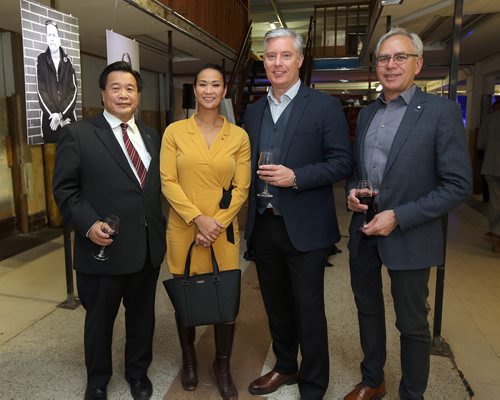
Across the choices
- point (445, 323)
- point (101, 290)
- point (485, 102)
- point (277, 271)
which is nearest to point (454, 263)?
point (445, 323)

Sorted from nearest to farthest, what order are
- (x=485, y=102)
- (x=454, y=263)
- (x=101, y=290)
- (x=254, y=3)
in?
1. (x=101, y=290)
2. (x=454, y=263)
3. (x=485, y=102)
4. (x=254, y=3)

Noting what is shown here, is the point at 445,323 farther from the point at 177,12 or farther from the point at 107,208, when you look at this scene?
the point at 177,12

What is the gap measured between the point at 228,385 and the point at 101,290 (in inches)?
33.6

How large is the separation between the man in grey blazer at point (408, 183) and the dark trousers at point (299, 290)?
26 cm

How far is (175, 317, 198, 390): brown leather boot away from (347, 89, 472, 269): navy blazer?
1143 mm

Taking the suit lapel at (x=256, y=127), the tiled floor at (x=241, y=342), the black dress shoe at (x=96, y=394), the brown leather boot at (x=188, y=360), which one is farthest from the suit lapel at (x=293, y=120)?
the black dress shoe at (x=96, y=394)

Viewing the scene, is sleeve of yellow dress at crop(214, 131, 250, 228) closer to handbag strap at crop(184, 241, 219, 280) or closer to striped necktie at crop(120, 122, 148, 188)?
handbag strap at crop(184, 241, 219, 280)

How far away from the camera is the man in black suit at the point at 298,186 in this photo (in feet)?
6.64

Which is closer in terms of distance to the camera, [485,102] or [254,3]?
[485,102]

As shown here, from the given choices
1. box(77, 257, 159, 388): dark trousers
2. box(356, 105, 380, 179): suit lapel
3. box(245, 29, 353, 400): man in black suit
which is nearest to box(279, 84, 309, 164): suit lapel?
box(245, 29, 353, 400): man in black suit

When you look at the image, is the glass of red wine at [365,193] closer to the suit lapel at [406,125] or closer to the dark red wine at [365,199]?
the dark red wine at [365,199]

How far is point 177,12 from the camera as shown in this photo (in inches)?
222

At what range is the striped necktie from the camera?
2.16 m

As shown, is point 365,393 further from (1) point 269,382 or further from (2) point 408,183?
(2) point 408,183
